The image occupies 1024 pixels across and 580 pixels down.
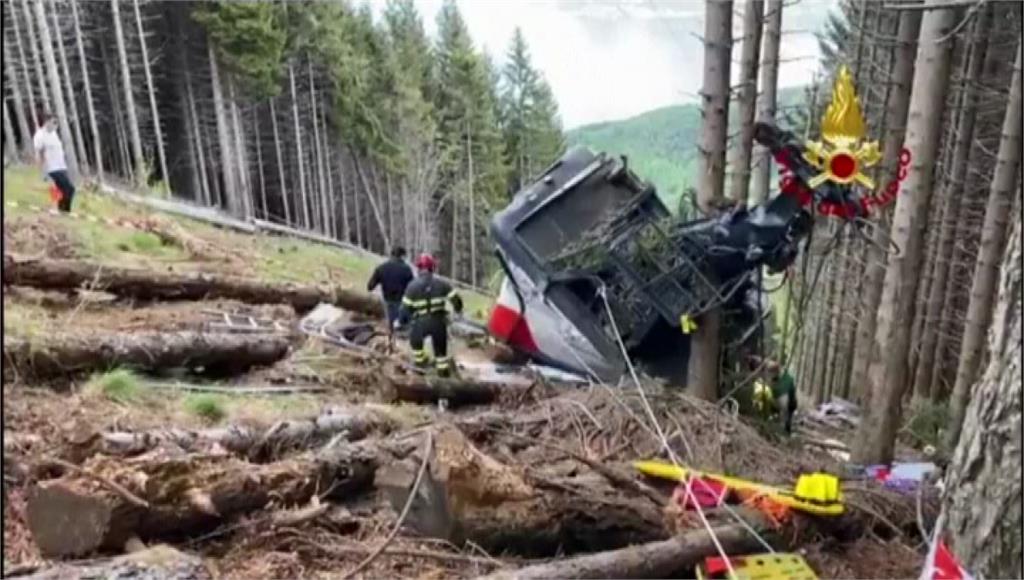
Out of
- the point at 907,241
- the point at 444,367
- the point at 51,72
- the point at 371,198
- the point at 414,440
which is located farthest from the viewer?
the point at 371,198

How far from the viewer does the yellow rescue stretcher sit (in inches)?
185

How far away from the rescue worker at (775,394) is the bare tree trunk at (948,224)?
6732 millimetres

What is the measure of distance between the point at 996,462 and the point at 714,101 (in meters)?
5.33

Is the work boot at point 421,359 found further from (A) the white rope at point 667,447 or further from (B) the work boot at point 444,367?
(A) the white rope at point 667,447

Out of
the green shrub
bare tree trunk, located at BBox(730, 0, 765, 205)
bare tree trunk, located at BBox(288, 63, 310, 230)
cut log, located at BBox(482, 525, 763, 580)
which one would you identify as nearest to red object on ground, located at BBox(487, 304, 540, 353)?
bare tree trunk, located at BBox(730, 0, 765, 205)

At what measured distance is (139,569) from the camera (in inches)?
126

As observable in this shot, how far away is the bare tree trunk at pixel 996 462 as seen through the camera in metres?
2.15

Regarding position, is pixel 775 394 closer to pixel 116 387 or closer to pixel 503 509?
pixel 503 509

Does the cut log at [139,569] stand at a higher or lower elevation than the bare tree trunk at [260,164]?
higher

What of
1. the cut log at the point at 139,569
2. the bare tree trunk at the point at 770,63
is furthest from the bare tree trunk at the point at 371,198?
the cut log at the point at 139,569

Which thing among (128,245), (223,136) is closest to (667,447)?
(128,245)

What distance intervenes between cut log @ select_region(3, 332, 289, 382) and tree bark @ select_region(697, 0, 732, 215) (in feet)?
12.1

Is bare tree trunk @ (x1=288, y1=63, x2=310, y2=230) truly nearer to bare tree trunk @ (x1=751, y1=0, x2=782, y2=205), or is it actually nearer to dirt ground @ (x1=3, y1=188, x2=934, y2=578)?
bare tree trunk @ (x1=751, y1=0, x2=782, y2=205)

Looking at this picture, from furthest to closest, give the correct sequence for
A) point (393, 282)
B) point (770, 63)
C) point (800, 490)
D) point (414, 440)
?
point (770, 63) < point (393, 282) < point (414, 440) < point (800, 490)
